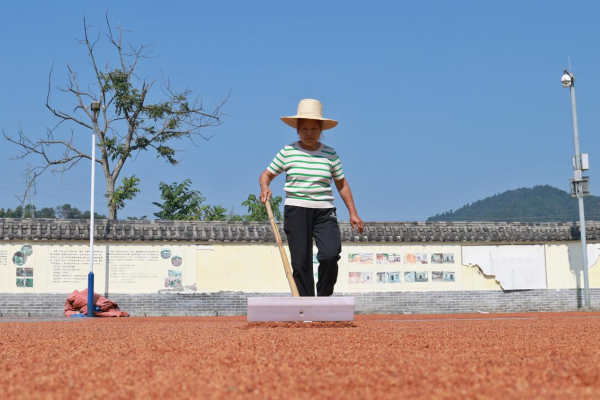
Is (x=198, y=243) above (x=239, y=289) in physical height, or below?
above

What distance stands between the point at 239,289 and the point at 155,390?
51.2 ft

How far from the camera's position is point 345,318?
19.3 feet

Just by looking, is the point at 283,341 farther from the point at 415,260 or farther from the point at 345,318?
the point at 415,260

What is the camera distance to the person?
20.5 ft

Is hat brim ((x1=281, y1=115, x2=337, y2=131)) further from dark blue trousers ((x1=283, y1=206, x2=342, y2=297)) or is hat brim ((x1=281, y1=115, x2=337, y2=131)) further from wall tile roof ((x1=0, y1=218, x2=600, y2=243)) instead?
wall tile roof ((x1=0, y1=218, x2=600, y2=243))

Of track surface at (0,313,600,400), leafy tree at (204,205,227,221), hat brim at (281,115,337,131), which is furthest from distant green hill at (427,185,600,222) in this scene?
track surface at (0,313,600,400)

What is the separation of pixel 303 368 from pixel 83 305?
565 inches

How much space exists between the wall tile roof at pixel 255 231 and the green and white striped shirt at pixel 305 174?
11760 mm

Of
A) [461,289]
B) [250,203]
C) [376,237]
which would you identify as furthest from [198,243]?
[250,203]

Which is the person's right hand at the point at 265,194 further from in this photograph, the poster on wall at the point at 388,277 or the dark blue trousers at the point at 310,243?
the poster on wall at the point at 388,277

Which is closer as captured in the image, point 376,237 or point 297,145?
point 297,145

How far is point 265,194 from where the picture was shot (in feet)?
20.7

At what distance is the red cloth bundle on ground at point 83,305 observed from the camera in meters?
16.5

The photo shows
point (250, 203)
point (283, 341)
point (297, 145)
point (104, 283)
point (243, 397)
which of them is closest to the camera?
point (243, 397)
